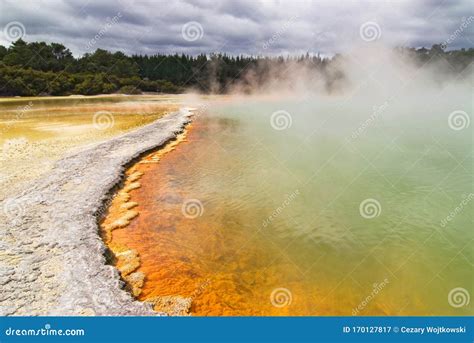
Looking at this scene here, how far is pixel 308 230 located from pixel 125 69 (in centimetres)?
8236

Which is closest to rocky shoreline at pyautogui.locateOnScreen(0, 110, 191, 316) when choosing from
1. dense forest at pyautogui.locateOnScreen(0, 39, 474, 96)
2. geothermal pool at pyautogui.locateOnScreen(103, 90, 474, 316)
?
geothermal pool at pyautogui.locateOnScreen(103, 90, 474, 316)

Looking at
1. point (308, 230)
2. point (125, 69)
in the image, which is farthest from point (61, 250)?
point (125, 69)

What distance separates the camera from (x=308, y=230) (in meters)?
10.6

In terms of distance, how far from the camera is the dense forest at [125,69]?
6165cm

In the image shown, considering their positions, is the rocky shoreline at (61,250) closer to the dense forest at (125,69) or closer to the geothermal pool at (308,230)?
the geothermal pool at (308,230)

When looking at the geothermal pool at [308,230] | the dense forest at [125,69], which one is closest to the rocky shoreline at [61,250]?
the geothermal pool at [308,230]

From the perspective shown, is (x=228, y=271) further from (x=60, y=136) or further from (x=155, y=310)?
(x=60, y=136)

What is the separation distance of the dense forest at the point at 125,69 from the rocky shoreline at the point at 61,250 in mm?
56133

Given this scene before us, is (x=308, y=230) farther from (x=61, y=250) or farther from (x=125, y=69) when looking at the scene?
(x=125, y=69)

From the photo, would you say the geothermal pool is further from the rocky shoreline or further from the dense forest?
the dense forest

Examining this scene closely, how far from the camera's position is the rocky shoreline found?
683cm

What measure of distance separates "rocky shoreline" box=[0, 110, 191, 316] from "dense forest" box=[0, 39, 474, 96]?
2210 inches

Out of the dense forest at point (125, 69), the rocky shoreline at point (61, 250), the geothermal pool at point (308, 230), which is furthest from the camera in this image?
the dense forest at point (125, 69)

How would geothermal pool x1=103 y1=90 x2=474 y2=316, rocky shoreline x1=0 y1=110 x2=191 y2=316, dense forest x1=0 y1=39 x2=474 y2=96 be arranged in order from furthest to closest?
dense forest x1=0 y1=39 x2=474 y2=96 < geothermal pool x1=103 y1=90 x2=474 y2=316 < rocky shoreline x1=0 y1=110 x2=191 y2=316
